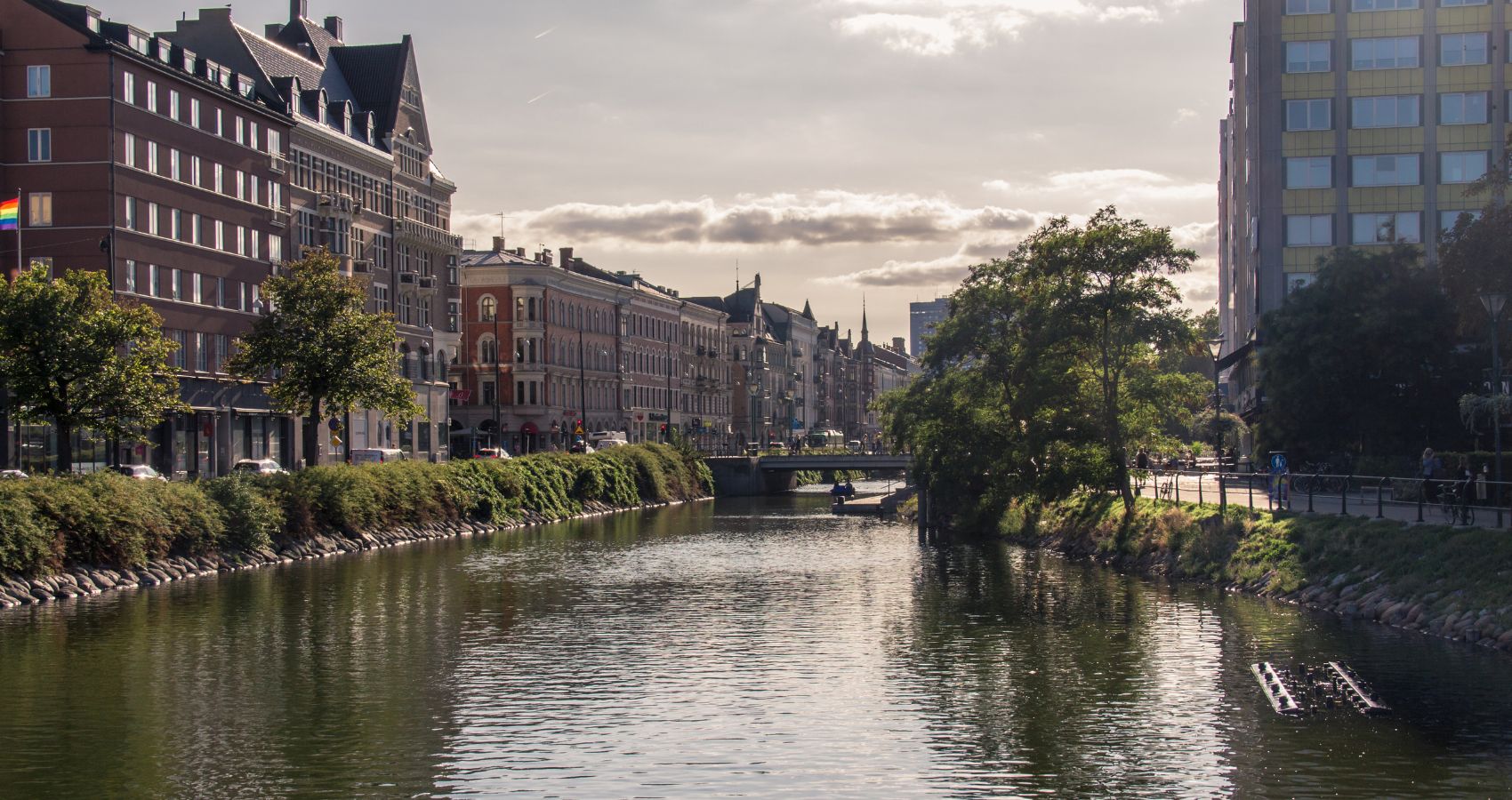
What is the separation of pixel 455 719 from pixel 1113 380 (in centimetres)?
3991

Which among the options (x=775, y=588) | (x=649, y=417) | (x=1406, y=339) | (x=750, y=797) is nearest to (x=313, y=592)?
(x=775, y=588)

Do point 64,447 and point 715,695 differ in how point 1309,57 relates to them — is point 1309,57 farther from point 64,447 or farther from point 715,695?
point 715,695

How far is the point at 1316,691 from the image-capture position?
28.6m

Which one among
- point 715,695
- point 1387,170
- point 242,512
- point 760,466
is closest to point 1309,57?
point 1387,170

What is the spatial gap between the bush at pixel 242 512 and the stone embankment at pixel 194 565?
0.45 metres

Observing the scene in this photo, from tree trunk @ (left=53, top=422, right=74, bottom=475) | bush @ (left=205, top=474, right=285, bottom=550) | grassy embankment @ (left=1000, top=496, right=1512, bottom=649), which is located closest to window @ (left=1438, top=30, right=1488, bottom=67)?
grassy embankment @ (left=1000, top=496, right=1512, bottom=649)

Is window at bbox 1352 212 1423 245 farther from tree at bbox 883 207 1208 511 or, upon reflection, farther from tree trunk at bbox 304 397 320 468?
tree trunk at bbox 304 397 320 468

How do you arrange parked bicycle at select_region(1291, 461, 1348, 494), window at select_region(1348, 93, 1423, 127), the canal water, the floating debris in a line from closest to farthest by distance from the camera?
the canal water, the floating debris, parked bicycle at select_region(1291, 461, 1348, 494), window at select_region(1348, 93, 1423, 127)

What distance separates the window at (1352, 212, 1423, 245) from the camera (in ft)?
302

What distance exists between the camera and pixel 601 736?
26156mm

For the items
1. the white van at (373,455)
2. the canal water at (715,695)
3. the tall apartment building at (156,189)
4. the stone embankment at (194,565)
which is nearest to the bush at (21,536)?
the stone embankment at (194,565)

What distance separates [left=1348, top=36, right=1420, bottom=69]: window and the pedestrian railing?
42.3m

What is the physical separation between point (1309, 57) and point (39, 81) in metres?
68.5

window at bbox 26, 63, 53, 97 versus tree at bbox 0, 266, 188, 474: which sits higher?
window at bbox 26, 63, 53, 97
